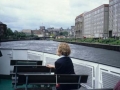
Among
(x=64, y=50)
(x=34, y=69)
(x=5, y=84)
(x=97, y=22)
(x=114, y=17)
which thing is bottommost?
(x=5, y=84)

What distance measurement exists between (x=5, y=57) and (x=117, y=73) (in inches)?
151

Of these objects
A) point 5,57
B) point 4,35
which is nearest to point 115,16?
point 4,35

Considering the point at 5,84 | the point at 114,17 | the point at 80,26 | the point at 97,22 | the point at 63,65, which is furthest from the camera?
the point at 80,26

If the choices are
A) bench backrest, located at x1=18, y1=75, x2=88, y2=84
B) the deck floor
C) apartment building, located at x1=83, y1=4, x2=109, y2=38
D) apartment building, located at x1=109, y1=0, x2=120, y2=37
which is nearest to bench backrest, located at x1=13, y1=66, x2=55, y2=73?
the deck floor

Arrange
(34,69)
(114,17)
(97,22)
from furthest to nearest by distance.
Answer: (97,22) → (114,17) → (34,69)

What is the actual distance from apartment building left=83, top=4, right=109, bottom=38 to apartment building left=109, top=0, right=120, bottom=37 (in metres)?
5.22

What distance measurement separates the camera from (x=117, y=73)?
11.0 ft

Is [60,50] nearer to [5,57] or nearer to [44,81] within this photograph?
[44,81]

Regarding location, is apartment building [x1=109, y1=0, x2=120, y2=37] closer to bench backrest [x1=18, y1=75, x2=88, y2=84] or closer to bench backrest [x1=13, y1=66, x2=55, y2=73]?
bench backrest [x1=13, y1=66, x2=55, y2=73]

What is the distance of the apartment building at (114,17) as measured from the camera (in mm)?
85188

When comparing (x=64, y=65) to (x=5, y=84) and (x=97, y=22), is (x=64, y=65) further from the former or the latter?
(x=97, y=22)

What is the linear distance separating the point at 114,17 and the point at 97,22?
2218 centimetres

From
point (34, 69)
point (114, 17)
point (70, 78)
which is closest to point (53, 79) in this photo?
point (70, 78)

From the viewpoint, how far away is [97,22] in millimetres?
111812
